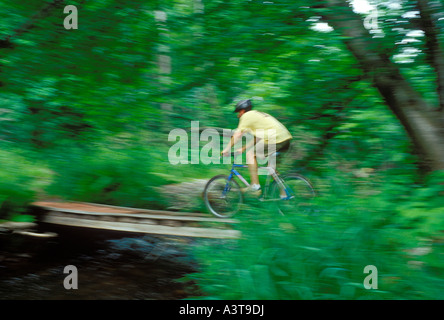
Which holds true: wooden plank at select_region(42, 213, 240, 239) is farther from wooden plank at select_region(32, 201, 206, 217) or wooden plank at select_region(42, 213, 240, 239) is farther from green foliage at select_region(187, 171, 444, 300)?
green foliage at select_region(187, 171, 444, 300)

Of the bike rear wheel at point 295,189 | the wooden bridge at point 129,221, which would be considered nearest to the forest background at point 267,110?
the bike rear wheel at point 295,189

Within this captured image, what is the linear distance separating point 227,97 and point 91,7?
2.46 metres

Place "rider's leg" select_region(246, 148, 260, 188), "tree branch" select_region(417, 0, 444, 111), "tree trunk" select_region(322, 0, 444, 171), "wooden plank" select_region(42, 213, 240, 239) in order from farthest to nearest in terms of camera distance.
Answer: "rider's leg" select_region(246, 148, 260, 188)
"wooden plank" select_region(42, 213, 240, 239)
"tree trunk" select_region(322, 0, 444, 171)
"tree branch" select_region(417, 0, 444, 111)

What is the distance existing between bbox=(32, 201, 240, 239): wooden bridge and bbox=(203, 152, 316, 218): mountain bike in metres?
0.80

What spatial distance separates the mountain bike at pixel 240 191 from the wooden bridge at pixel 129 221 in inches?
31.5

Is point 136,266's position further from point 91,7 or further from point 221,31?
point 91,7

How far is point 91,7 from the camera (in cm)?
602

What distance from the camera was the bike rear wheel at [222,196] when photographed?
6770 millimetres

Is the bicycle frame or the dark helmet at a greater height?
the dark helmet

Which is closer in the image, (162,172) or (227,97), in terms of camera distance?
(227,97)

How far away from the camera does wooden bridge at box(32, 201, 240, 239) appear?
5801 millimetres

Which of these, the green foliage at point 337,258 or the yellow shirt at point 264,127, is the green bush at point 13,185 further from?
the yellow shirt at point 264,127

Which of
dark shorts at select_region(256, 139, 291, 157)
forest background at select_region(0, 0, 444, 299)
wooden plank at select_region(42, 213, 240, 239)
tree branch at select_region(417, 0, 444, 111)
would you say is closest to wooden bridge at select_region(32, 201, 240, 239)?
wooden plank at select_region(42, 213, 240, 239)

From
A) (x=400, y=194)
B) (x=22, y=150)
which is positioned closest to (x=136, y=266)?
(x=22, y=150)
